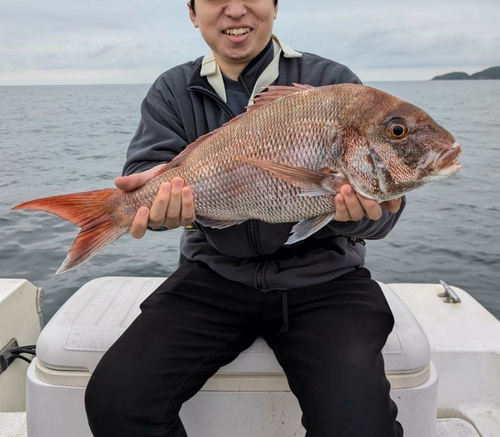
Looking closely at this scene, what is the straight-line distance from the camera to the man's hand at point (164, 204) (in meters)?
2.28

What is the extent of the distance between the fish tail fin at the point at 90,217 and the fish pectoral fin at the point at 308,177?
26.0 inches

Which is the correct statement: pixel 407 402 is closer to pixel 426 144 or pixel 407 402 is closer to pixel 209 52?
pixel 426 144

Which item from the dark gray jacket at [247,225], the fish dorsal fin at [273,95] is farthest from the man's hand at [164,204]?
the fish dorsal fin at [273,95]

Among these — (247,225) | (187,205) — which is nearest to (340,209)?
(247,225)

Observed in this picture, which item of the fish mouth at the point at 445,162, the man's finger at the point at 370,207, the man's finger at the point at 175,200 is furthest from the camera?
the man's finger at the point at 175,200

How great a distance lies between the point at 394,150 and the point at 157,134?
131 centimetres

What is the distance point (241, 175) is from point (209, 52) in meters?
1.19

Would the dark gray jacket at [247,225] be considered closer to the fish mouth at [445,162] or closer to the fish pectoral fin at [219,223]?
the fish pectoral fin at [219,223]

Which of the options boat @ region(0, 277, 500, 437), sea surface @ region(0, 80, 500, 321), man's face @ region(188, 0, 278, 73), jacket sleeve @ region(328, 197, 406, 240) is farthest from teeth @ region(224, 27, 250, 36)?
sea surface @ region(0, 80, 500, 321)

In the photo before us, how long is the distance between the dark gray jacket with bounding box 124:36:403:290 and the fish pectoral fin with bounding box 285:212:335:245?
0.91 ft

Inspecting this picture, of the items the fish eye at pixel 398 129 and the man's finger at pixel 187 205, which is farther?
the man's finger at pixel 187 205

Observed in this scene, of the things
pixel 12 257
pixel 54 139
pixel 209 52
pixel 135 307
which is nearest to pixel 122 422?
pixel 135 307

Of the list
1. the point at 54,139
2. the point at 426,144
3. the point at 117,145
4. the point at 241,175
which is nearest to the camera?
the point at 426,144

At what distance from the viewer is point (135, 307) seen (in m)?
2.85
